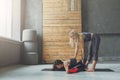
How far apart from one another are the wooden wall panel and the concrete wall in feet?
3.75

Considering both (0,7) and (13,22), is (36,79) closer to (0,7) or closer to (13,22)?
(0,7)

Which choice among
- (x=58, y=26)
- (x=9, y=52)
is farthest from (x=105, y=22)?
(x=9, y=52)

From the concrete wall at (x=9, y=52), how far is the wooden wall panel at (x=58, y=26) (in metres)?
1.14

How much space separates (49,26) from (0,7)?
2.02 metres

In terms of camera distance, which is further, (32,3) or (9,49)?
(32,3)

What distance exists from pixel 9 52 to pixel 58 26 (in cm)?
244

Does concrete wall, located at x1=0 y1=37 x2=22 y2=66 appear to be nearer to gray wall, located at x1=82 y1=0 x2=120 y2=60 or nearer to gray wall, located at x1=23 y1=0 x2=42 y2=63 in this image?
gray wall, located at x1=23 y1=0 x2=42 y2=63

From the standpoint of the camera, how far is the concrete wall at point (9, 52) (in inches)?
233

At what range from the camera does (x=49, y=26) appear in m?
8.47

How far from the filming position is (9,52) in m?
6.59

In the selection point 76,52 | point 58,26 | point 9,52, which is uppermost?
point 58,26

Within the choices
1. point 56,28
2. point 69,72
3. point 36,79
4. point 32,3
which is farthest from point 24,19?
point 36,79

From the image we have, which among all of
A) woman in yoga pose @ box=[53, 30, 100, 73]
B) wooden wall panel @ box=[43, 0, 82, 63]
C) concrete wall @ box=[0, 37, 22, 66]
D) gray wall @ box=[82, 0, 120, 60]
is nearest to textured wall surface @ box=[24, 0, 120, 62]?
gray wall @ box=[82, 0, 120, 60]

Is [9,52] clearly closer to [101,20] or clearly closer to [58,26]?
[58,26]
